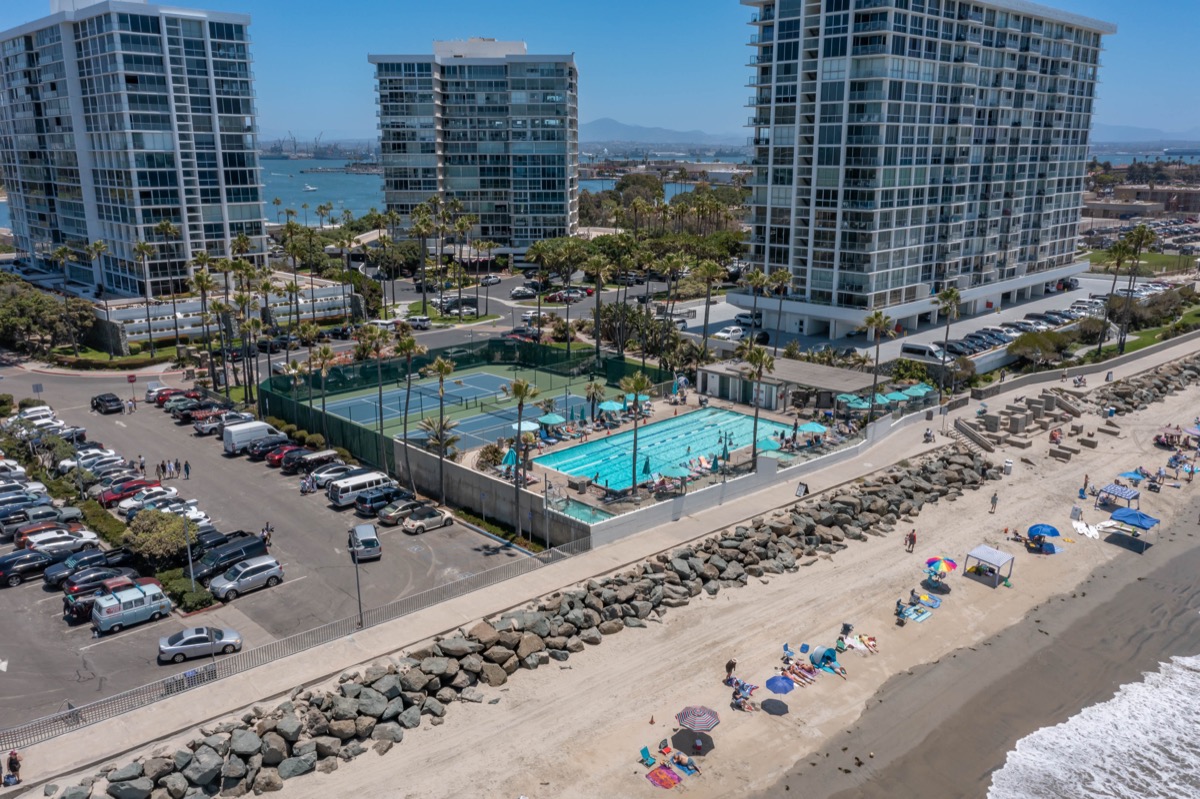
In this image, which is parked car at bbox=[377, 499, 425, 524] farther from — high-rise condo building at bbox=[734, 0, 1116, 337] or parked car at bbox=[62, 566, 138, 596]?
high-rise condo building at bbox=[734, 0, 1116, 337]

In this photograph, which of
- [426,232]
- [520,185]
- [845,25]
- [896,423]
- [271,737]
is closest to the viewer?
[271,737]

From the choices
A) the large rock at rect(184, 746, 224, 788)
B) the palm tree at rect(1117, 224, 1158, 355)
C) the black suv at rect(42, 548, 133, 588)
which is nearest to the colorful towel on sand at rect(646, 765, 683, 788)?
the large rock at rect(184, 746, 224, 788)

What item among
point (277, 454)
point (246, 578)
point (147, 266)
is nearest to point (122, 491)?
point (277, 454)

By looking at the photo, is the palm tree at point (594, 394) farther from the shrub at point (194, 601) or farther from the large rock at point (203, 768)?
the large rock at point (203, 768)

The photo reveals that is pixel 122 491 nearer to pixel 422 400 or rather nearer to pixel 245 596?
pixel 245 596

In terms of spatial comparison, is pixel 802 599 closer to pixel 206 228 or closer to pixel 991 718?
pixel 991 718

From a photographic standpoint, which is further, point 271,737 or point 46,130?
point 46,130

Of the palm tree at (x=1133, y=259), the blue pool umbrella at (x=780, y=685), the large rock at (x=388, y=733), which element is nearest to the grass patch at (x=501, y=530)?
the blue pool umbrella at (x=780, y=685)

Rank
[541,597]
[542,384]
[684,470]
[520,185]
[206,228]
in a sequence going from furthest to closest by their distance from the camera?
[520,185], [206,228], [542,384], [684,470], [541,597]

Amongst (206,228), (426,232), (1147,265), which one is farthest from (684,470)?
(1147,265)
